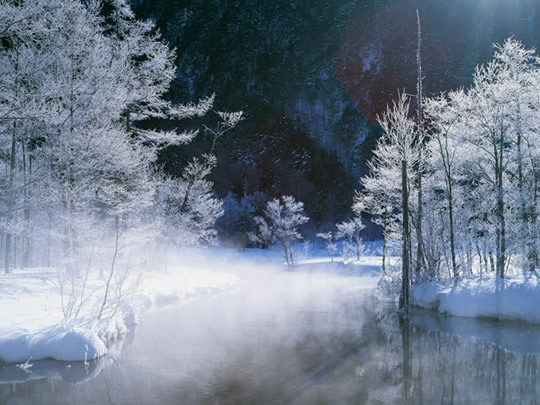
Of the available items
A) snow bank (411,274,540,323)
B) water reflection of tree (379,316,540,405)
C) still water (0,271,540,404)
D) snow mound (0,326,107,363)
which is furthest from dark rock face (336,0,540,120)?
snow mound (0,326,107,363)

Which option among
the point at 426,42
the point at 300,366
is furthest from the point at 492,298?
the point at 426,42

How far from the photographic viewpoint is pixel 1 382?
25.8 feet

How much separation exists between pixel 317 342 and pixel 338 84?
252 ft

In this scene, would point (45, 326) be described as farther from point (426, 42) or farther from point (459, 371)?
point (426, 42)

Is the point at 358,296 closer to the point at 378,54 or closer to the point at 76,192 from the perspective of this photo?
the point at 76,192

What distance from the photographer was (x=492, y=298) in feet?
47.3

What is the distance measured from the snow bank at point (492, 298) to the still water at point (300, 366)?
0.59 meters

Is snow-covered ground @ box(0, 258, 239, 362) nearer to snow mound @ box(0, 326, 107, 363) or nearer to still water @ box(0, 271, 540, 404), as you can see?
snow mound @ box(0, 326, 107, 363)

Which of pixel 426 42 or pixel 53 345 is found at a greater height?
pixel 426 42

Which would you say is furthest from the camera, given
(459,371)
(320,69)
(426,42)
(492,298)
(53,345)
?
(320,69)

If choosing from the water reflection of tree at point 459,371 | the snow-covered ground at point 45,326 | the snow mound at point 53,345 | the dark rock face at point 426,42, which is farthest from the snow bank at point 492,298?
the dark rock face at point 426,42

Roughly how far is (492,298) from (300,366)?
8663mm

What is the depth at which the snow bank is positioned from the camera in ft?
44.1

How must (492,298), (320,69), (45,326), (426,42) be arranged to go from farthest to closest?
(320,69)
(426,42)
(492,298)
(45,326)
